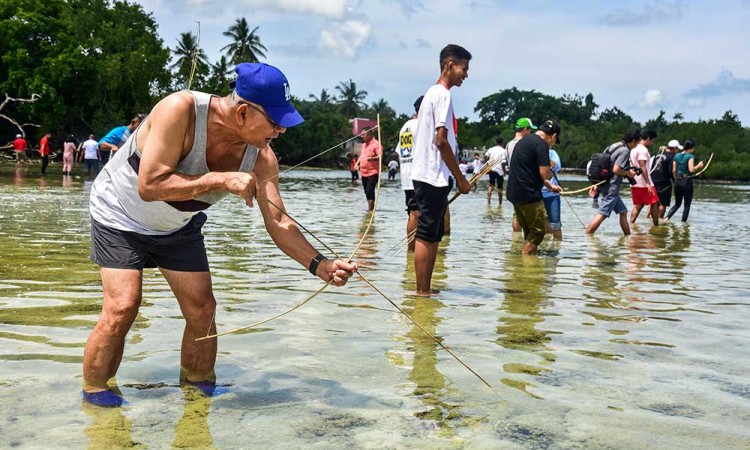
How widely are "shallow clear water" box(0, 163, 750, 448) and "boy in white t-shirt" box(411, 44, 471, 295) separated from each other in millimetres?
493

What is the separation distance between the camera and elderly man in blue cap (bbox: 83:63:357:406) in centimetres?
349

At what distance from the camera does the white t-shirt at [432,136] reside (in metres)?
6.78

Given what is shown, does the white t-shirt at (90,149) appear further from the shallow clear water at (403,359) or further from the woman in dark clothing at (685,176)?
the shallow clear water at (403,359)

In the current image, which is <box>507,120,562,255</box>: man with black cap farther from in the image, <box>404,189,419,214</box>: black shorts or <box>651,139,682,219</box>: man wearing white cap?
<box>651,139,682,219</box>: man wearing white cap

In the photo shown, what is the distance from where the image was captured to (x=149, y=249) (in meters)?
3.89

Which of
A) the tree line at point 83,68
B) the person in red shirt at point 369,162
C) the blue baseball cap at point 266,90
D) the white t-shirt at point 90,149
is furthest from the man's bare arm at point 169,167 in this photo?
the tree line at point 83,68

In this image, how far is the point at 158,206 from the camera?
374 centimetres

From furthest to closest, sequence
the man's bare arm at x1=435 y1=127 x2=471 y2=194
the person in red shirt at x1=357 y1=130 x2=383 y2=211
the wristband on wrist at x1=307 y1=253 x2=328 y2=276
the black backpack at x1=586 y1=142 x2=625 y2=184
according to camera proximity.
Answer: the person in red shirt at x1=357 y1=130 x2=383 y2=211, the black backpack at x1=586 y1=142 x2=625 y2=184, the man's bare arm at x1=435 y1=127 x2=471 y2=194, the wristband on wrist at x1=307 y1=253 x2=328 y2=276

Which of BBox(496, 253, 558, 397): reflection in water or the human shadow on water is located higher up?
BBox(496, 253, 558, 397): reflection in water

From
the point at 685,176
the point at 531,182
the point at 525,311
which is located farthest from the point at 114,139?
the point at 685,176

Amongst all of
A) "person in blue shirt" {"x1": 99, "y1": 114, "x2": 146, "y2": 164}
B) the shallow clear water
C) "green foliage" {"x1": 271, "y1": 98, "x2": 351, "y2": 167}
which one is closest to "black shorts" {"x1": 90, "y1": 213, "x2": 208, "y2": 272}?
the shallow clear water

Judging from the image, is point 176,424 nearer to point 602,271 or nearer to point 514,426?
point 514,426

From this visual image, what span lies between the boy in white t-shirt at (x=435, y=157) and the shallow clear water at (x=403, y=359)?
493 millimetres

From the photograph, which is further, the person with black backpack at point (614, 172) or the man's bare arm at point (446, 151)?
the person with black backpack at point (614, 172)
